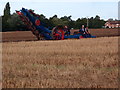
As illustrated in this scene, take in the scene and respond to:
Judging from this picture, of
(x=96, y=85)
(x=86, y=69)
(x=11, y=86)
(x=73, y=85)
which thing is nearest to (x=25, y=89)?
(x=11, y=86)

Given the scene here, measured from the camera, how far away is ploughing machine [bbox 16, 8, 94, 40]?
75.7 feet

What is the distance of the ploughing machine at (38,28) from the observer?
23.1 metres

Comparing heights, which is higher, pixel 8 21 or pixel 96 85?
pixel 8 21

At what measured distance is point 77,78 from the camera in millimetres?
5625

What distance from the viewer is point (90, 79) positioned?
5523 mm

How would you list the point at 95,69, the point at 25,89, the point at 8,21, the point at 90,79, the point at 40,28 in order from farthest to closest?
the point at 8,21 < the point at 40,28 < the point at 95,69 < the point at 90,79 < the point at 25,89

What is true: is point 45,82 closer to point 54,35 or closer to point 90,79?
point 90,79

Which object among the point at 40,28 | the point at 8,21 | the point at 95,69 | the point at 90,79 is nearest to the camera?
the point at 90,79

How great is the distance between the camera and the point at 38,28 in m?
23.6

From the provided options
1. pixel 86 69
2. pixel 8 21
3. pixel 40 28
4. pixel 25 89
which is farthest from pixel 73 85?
pixel 8 21

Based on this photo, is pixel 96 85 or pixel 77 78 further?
pixel 77 78

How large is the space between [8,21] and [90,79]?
1966 inches

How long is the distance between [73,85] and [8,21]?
5044 cm

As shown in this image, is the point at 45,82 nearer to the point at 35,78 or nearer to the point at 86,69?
the point at 35,78
